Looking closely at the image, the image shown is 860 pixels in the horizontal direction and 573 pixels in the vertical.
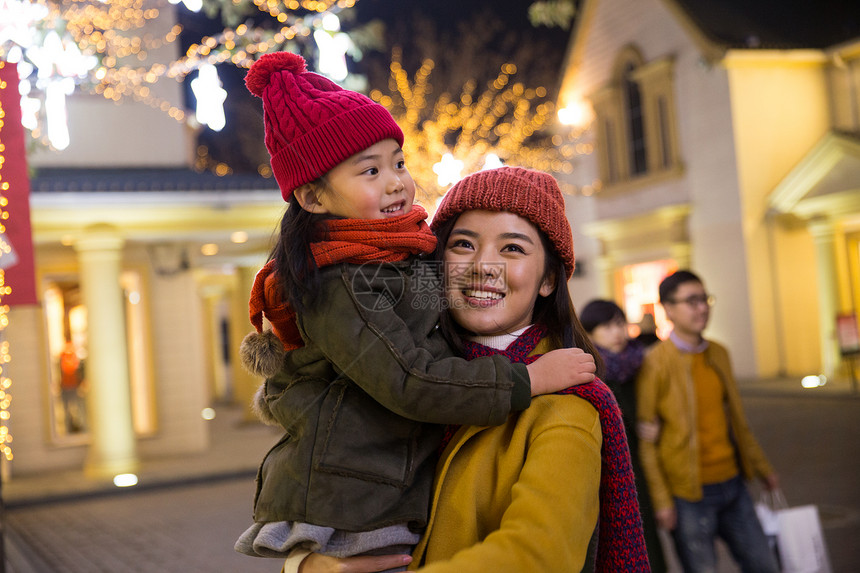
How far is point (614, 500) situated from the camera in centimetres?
198

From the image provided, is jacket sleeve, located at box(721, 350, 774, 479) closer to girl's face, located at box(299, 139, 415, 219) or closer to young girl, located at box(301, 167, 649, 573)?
young girl, located at box(301, 167, 649, 573)

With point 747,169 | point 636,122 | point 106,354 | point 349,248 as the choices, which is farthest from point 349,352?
point 636,122

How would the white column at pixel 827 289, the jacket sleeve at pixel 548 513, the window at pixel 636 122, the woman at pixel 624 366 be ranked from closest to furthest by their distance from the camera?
the jacket sleeve at pixel 548 513 < the woman at pixel 624 366 < the white column at pixel 827 289 < the window at pixel 636 122

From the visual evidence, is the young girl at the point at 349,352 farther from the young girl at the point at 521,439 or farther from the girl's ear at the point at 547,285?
the girl's ear at the point at 547,285

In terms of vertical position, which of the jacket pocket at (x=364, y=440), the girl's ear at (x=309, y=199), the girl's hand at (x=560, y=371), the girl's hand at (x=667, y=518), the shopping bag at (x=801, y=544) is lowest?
the shopping bag at (x=801, y=544)

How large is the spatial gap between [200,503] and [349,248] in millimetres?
9800

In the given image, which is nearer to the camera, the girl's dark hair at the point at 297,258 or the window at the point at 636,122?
the girl's dark hair at the point at 297,258

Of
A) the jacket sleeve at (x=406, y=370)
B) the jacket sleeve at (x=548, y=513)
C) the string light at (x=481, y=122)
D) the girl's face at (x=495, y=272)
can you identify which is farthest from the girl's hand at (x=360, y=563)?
the string light at (x=481, y=122)

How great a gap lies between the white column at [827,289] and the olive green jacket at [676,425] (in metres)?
14.5

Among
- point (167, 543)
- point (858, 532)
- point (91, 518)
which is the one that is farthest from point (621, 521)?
point (91, 518)

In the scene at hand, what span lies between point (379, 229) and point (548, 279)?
46cm

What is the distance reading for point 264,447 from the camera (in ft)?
49.1

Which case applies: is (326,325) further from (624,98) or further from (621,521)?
(624,98)

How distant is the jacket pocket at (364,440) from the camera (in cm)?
193
